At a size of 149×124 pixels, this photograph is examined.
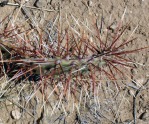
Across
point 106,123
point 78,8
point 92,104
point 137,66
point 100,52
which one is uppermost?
point 78,8

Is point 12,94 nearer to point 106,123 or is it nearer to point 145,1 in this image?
point 106,123

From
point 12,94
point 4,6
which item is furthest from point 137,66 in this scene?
point 4,6

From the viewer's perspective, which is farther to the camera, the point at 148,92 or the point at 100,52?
the point at 148,92

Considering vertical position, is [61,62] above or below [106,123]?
above

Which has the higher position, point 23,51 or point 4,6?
point 4,6

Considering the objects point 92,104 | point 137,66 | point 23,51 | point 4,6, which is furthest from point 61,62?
point 4,6

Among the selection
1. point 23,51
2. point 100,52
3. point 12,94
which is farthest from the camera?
point 12,94

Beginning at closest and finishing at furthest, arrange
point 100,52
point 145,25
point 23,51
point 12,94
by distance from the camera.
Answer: point 100,52 → point 23,51 → point 12,94 → point 145,25

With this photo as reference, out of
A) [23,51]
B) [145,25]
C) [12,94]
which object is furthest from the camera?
[145,25]

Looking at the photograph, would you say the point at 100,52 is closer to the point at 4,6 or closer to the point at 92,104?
the point at 92,104
